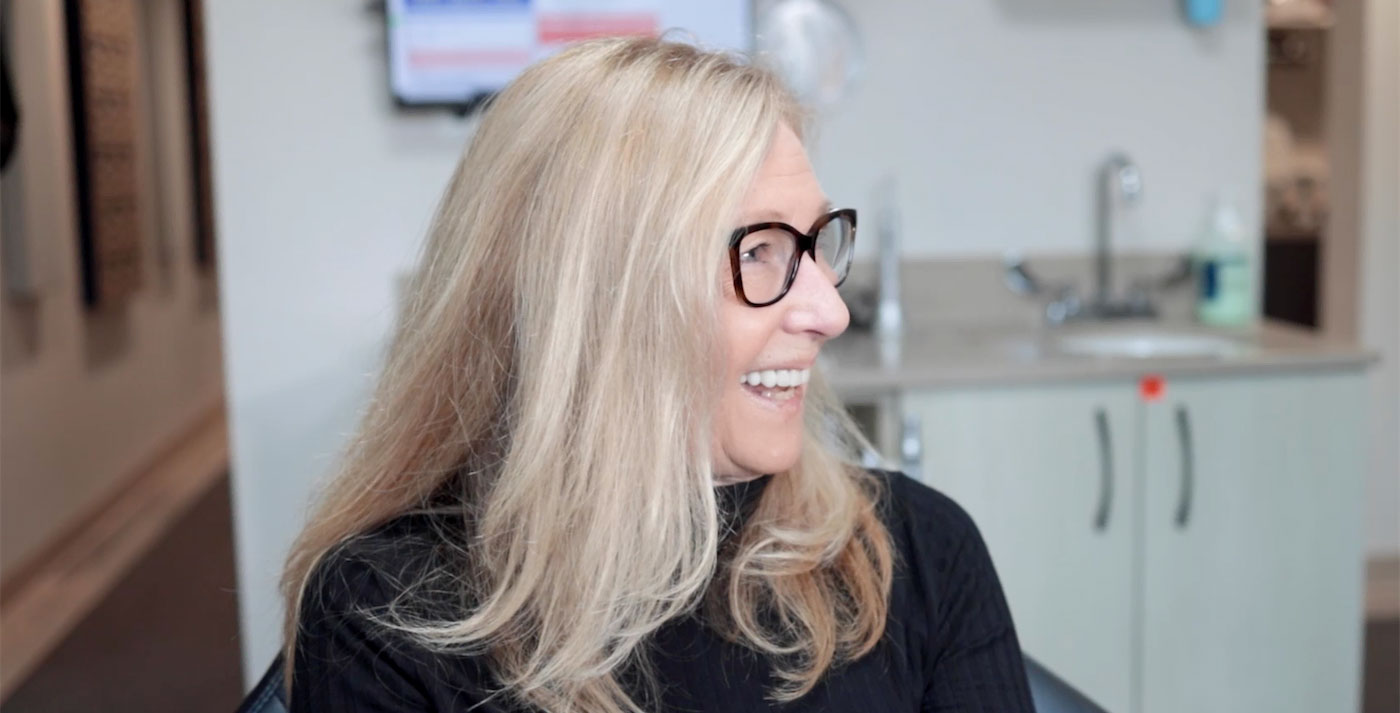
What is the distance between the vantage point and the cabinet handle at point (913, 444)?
241cm

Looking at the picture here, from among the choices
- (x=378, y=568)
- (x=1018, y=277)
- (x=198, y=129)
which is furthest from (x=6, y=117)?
(x=198, y=129)

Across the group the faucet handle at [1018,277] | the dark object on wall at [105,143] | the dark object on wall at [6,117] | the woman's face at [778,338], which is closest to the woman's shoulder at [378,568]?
the woman's face at [778,338]

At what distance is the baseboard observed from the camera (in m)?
3.74

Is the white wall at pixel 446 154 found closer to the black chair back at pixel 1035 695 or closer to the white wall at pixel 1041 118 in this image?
the white wall at pixel 1041 118

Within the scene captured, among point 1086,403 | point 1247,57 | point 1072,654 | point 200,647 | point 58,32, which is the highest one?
point 58,32

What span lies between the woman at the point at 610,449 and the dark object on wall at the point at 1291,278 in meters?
4.42

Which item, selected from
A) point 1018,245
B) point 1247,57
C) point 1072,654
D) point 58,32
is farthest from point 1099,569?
point 58,32

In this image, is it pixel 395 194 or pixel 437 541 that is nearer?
pixel 437 541

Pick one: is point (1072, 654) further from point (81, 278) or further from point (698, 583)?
point (81, 278)

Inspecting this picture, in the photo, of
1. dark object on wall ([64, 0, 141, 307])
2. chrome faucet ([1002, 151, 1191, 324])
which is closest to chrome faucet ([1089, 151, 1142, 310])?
chrome faucet ([1002, 151, 1191, 324])

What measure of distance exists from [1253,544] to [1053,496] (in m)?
0.39

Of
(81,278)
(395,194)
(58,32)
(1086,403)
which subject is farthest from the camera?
(81,278)

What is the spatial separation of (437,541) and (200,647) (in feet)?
8.95

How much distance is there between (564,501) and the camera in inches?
45.3
